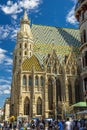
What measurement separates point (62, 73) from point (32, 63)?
7947mm

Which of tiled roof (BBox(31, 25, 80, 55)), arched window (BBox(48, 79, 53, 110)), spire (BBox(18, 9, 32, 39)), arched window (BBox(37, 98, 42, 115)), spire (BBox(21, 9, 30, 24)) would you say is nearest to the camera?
arched window (BBox(37, 98, 42, 115))

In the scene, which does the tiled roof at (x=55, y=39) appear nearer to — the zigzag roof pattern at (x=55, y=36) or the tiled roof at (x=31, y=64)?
the zigzag roof pattern at (x=55, y=36)

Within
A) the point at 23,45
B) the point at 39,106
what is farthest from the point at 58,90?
the point at 23,45

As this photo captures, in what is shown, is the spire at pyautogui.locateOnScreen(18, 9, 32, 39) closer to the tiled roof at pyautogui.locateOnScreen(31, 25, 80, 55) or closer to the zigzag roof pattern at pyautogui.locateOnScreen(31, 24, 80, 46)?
the tiled roof at pyautogui.locateOnScreen(31, 25, 80, 55)

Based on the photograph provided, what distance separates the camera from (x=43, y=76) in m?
58.0

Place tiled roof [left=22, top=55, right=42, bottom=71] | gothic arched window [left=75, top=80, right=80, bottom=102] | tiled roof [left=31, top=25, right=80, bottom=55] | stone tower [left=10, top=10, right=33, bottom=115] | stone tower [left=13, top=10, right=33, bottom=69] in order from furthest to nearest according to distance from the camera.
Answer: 1. tiled roof [left=31, top=25, right=80, bottom=55]
2. stone tower [left=13, top=10, right=33, bottom=69]
3. stone tower [left=10, top=10, right=33, bottom=115]
4. gothic arched window [left=75, top=80, right=80, bottom=102]
5. tiled roof [left=22, top=55, right=42, bottom=71]

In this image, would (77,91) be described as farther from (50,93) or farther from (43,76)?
(43,76)

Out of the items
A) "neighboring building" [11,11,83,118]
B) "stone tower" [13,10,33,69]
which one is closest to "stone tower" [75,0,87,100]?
"neighboring building" [11,11,83,118]

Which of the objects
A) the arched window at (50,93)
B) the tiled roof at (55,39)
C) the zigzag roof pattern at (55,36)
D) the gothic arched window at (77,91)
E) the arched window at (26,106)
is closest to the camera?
the arched window at (26,106)

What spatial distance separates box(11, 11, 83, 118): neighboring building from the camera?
181 feet

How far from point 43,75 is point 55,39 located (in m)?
16.8

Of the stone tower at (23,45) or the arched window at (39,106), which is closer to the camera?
the arched window at (39,106)

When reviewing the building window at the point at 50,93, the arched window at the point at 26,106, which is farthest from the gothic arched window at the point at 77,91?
the arched window at the point at 26,106

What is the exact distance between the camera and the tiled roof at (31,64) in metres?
57.8
